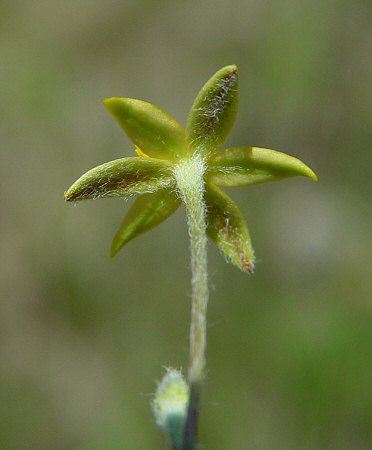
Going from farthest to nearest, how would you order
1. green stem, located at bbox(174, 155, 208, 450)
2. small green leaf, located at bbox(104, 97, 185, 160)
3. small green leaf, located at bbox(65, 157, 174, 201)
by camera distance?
small green leaf, located at bbox(104, 97, 185, 160), small green leaf, located at bbox(65, 157, 174, 201), green stem, located at bbox(174, 155, 208, 450)

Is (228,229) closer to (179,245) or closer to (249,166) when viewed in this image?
(249,166)

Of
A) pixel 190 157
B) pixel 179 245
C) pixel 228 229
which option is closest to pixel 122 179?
pixel 190 157

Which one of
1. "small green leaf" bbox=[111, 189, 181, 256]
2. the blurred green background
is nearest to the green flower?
"small green leaf" bbox=[111, 189, 181, 256]

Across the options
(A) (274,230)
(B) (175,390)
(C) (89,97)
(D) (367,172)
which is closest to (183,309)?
(A) (274,230)

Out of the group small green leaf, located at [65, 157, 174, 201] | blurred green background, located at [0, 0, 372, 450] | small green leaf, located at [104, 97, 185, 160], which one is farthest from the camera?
blurred green background, located at [0, 0, 372, 450]

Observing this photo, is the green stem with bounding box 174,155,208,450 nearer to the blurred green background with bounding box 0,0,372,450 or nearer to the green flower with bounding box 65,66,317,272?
the green flower with bounding box 65,66,317,272

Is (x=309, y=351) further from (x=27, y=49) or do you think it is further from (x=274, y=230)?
(x=27, y=49)

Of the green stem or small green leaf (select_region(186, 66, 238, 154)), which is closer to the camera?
the green stem
